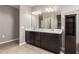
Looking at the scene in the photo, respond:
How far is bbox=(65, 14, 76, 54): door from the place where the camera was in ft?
8.05

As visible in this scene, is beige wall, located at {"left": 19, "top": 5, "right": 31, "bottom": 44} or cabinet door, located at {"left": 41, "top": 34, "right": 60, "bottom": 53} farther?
beige wall, located at {"left": 19, "top": 5, "right": 31, "bottom": 44}

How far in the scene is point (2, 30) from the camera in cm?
420

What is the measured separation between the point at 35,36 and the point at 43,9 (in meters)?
1.45

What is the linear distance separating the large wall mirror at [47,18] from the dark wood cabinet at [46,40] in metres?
0.62

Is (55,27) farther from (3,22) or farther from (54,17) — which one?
(3,22)

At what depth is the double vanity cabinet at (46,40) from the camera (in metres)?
2.58

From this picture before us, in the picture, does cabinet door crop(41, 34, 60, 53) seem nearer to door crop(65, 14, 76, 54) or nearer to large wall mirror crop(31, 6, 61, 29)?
door crop(65, 14, 76, 54)

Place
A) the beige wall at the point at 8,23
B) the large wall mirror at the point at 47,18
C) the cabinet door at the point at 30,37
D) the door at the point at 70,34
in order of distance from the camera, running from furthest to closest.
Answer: the beige wall at the point at 8,23, the cabinet door at the point at 30,37, the large wall mirror at the point at 47,18, the door at the point at 70,34

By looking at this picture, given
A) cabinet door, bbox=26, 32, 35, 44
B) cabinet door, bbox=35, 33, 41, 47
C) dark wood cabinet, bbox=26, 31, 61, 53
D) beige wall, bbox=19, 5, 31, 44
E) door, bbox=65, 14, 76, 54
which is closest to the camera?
door, bbox=65, 14, 76, 54

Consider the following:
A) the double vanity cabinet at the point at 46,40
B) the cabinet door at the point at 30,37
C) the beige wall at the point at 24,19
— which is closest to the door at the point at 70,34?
the double vanity cabinet at the point at 46,40

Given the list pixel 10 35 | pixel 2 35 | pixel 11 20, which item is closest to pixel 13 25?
pixel 11 20

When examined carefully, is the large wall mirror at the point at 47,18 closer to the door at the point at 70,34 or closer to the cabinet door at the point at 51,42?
the door at the point at 70,34

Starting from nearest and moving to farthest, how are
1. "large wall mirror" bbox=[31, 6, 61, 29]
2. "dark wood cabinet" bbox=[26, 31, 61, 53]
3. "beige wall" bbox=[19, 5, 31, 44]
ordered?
"dark wood cabinet" bbox=[26, 31, 61, 53] → "large wall mirror" bbox=[31, 6, 61, 29] → "beige wall" bbox=[19, 5, 31, 44]

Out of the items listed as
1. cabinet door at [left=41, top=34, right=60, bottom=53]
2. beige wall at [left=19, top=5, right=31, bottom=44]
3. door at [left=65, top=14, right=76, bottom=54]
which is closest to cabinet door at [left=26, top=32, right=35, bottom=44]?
beige wall at [left=19, top=5, right=31, bottom=44]
